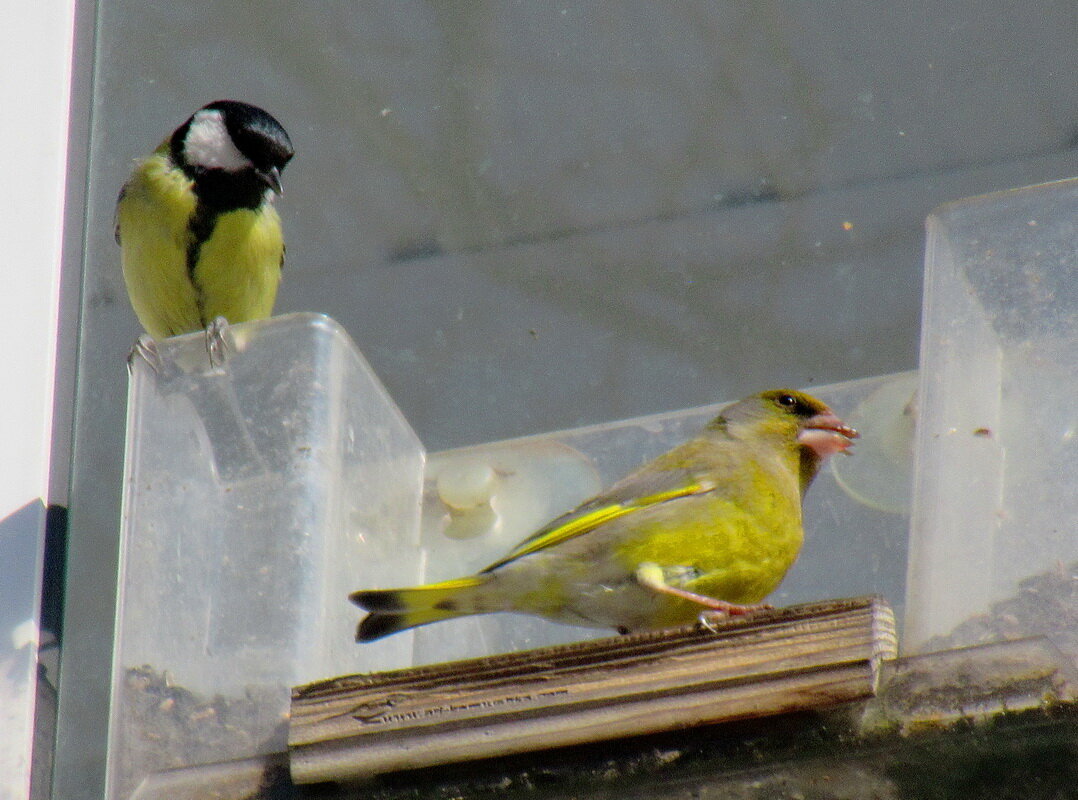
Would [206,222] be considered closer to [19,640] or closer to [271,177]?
[271,177]

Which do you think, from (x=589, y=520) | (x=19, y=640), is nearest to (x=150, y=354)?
(x=19, y=640)

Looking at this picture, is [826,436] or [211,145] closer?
[826,436]

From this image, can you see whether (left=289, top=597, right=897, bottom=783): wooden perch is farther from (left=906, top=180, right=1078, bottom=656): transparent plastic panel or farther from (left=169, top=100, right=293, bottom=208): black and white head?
(left=169, top=100, right=293, bottom=208): black and white head

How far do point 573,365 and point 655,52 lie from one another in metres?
0.77

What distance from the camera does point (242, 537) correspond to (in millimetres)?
2672

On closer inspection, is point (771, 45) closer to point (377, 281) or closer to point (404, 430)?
point (377, 281)

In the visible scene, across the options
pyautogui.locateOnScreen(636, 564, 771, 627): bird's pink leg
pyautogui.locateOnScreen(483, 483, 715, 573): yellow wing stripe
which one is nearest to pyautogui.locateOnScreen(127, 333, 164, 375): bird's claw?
pyautogui.locateOnScreen(483, 483, 715, 573): yellow wing stripe

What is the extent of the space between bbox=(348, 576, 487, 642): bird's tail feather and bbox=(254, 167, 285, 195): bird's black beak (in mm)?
1558

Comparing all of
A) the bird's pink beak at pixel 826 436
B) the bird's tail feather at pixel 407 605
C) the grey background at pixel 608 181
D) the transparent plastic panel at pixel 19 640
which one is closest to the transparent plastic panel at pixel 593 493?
the bird's pink beak at pixel 826 436

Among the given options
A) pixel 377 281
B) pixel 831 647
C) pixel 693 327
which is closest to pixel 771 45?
pixel 693 327

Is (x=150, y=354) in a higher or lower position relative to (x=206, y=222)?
lower

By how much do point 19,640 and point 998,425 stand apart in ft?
6.15

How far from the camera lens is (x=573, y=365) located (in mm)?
3662

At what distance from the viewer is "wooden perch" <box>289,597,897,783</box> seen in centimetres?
190
